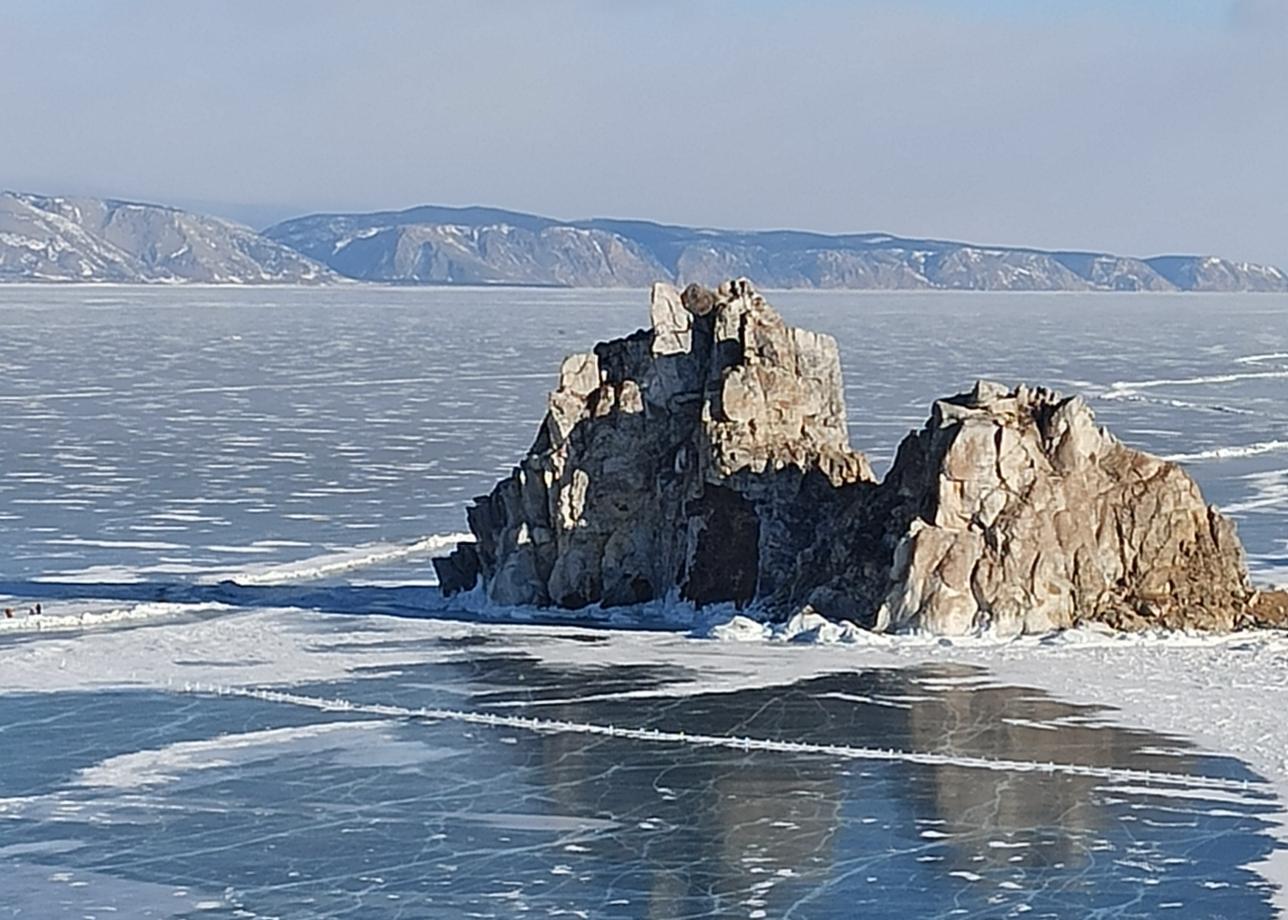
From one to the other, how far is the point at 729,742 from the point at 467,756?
6.58 ft

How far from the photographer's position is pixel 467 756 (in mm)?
16062

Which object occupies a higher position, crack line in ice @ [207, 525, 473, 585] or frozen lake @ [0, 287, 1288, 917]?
crack line in ice @ [207, 525, 473, 585]

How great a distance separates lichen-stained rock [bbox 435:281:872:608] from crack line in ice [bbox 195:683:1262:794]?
18.7 ft

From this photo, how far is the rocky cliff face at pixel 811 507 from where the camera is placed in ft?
69.5

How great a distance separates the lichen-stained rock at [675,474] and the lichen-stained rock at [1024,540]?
0.95 metres

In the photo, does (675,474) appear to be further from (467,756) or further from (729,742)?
(467,756)

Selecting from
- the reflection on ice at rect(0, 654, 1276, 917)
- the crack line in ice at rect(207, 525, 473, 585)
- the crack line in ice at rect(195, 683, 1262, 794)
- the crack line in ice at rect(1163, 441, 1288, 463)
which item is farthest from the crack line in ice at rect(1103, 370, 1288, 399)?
the crack line in ice at rect(195, 683, 1262, 794)

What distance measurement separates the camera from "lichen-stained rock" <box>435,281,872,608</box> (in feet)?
75.7

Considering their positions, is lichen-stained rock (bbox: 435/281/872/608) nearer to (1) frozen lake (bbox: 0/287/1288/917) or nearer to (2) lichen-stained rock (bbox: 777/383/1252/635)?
(2) lichen-stained rock (bbox: 777/383/1252/635)

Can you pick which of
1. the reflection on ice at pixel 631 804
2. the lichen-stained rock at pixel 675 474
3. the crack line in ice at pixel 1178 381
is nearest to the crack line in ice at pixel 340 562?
the lichen-stained rock at pixel 675 474

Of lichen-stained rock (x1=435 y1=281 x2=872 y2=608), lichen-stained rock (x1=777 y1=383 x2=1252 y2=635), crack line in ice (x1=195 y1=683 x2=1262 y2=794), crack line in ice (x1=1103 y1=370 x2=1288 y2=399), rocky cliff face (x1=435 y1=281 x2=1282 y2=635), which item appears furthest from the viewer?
crack line in ice (x1=1103 y1=370 x2=1288 y2=399)

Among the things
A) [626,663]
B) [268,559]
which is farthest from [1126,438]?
[626,663]

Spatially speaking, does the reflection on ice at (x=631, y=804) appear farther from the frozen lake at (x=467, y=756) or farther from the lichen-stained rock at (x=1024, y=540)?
the lichen-stained rock at (x=1024, y=540)

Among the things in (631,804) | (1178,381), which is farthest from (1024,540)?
(1178,381)
